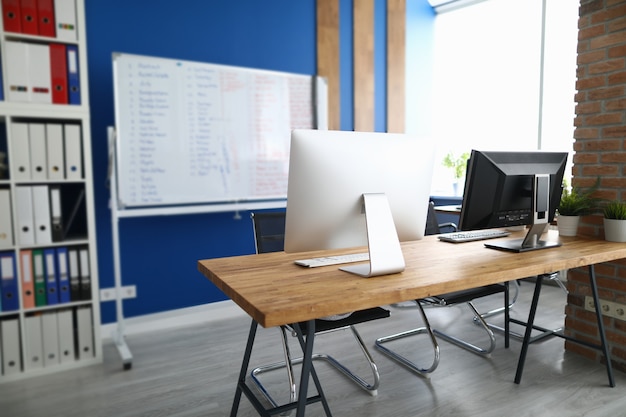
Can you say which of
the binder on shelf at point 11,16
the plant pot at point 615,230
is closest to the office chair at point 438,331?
the plant pot at point 615,230

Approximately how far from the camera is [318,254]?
2004 mm

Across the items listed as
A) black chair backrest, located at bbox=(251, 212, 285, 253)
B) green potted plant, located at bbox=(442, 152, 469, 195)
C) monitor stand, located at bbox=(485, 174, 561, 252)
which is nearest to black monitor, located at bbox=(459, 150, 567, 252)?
monitor stand, located at bbox=(485, 174, 561, 252)

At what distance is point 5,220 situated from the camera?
245 centimetres

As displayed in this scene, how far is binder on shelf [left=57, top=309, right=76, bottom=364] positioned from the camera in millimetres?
2594

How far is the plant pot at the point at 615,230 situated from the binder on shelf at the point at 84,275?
286cm

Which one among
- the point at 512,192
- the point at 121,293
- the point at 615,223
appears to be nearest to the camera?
the point at 512,192

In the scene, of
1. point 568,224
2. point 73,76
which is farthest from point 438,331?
point 73,76

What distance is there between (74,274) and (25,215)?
0.42 metres

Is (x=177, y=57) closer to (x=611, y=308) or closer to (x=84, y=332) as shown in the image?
(x=84, y=332)

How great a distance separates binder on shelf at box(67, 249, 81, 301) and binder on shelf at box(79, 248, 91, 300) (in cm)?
2

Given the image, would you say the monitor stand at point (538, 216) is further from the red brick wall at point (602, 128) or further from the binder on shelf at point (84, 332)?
the binder on shelf at point (84, 332)

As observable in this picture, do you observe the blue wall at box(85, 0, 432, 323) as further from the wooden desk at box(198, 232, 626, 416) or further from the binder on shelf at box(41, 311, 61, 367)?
the wooden desk at box(198, 232, 626, 416)

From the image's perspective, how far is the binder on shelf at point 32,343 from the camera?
98.7 inches

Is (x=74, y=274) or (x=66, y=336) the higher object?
(x=74, y=274)
